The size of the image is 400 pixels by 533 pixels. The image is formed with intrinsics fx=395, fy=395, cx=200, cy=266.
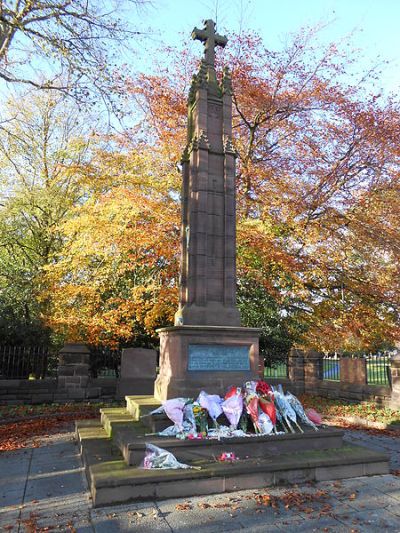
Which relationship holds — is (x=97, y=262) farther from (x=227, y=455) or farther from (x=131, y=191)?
(x=227, y=455)

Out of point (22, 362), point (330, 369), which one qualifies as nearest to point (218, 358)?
point (22, 362)

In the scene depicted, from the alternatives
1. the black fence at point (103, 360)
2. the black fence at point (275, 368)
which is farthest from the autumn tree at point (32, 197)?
the black fence at point (275, 368)

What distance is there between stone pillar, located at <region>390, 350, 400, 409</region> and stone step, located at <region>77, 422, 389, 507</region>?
6.49m

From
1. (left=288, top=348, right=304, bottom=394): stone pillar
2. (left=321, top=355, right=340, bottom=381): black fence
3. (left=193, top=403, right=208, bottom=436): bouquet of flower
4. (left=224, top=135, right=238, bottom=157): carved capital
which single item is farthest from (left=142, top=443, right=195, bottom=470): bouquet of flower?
(left=288, top=348, right=304, bottom=394): stone pillar

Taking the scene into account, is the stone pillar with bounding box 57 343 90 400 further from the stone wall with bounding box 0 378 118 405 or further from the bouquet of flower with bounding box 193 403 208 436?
the bouquet of flower with bounding box 193 403 208 436

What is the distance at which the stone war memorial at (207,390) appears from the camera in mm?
5109

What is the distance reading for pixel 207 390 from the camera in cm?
677

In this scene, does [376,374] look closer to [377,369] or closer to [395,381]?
[377,369]

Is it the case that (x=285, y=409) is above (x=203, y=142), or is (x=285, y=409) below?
below

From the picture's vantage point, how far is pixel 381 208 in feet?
47.8

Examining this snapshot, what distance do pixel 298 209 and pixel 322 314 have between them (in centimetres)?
405

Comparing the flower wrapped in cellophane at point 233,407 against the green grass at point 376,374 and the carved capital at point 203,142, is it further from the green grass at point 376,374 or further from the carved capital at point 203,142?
the green grass at point 376,374

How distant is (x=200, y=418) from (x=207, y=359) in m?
1.15

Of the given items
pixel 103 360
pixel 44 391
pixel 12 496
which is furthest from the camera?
pixel 103 360
